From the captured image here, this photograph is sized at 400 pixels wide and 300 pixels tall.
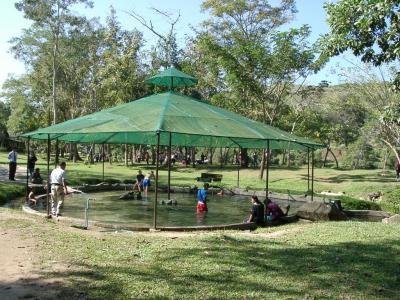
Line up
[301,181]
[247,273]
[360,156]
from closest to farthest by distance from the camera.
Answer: [247,273] → [301,181] → [360,156]

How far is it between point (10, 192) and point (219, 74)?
86.8 feet

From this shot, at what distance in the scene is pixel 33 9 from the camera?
40.3 metres

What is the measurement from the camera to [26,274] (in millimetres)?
7387

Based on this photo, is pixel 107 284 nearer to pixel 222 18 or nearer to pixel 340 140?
pixel 222 18

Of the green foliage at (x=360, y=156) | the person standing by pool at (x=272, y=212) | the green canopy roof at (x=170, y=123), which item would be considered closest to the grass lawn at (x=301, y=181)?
the person standing by pool at (x=272, y=212)

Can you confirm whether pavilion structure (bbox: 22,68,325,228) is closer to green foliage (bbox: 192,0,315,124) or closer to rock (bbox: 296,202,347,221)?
rock (bbox: 296,202,347,221)

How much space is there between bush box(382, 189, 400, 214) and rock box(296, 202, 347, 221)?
5337mm

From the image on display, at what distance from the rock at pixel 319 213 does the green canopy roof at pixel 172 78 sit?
24.8 ft

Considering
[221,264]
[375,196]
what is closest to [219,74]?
[375,196]

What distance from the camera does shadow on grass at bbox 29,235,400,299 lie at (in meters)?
6.72

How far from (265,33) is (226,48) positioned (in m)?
6.35

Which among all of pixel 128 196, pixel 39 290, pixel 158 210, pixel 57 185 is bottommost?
pixel 158 210

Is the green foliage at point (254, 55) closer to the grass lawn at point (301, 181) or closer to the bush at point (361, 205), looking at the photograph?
the grass lawn at point (301, 181)

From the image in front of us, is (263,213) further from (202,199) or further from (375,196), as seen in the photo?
(375,196)
